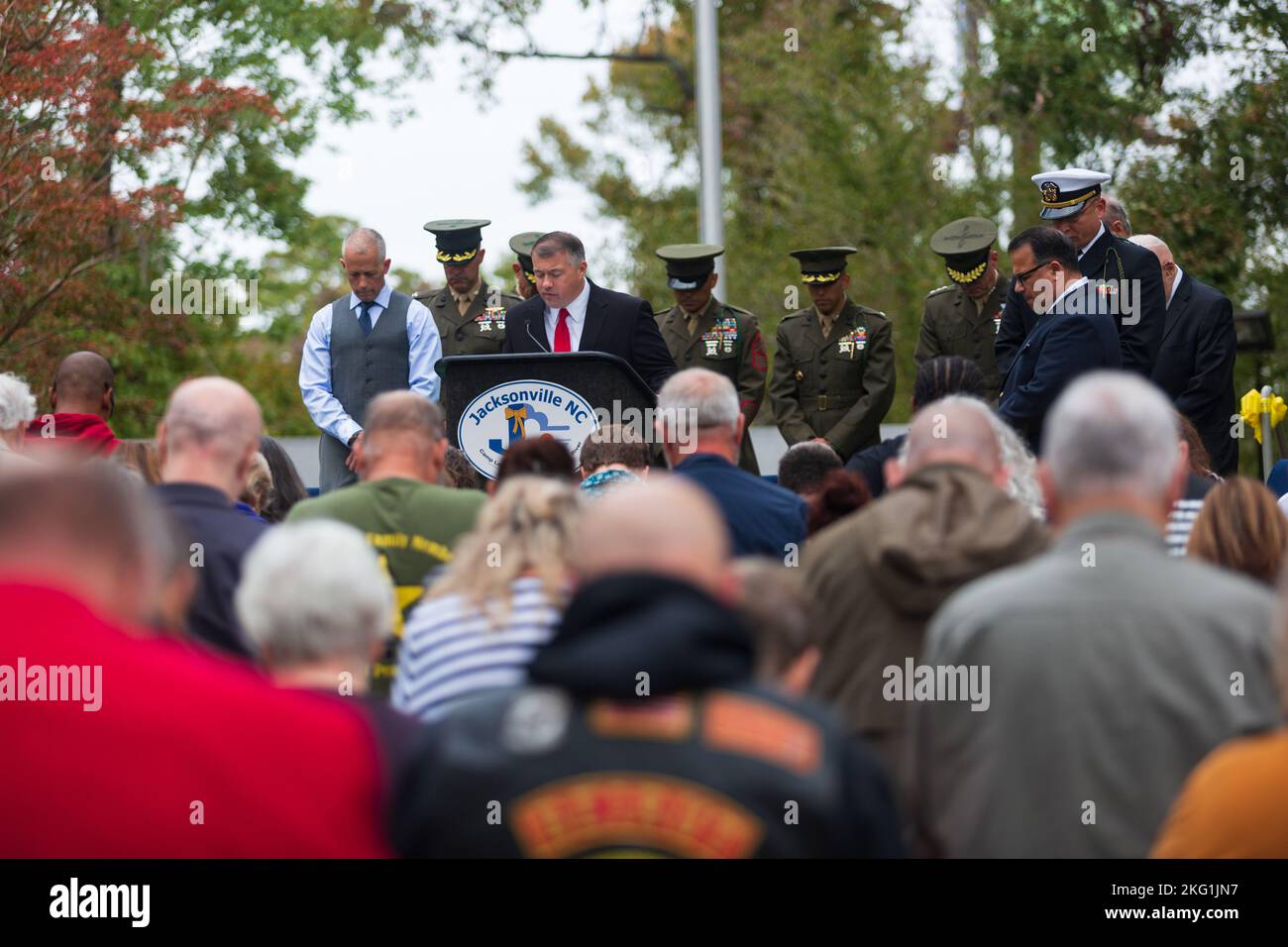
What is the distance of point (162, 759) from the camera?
3232 mm

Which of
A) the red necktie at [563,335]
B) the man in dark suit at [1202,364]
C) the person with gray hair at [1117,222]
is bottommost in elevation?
the man in dark suit at [1202,364]

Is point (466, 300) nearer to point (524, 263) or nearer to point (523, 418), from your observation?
point (524, 263)

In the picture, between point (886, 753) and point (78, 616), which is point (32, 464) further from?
point (886, 753)

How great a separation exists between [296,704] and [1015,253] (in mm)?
5858

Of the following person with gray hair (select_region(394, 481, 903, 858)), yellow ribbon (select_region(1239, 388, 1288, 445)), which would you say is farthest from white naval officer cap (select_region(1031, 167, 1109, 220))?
person with gray hair (select_region(394, 481, 903, 858))

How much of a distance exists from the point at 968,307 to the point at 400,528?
251 inches

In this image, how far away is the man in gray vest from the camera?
9.74m

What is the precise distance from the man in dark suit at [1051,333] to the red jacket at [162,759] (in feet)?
17.7

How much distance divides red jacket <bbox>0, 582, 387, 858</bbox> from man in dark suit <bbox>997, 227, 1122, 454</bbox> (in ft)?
17.7

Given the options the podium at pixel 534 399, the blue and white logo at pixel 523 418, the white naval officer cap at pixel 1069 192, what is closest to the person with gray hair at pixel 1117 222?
the white naval officer cap at pixel 1069 192

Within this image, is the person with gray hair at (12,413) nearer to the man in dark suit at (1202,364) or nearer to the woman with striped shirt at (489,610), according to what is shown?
the woman with striped shirt at (489,610)

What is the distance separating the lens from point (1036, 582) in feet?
12.7

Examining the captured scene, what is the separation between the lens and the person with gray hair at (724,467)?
240 inches

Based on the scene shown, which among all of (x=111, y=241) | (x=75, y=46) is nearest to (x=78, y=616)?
(x=75, y=46)
